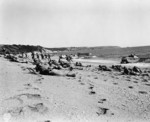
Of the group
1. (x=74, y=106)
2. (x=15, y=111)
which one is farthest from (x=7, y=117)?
(x=74, y=106)

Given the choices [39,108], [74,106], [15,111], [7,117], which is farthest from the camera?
[74,106]

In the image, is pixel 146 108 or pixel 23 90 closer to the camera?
pixel 146 108

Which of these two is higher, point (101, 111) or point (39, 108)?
point (39, 108)

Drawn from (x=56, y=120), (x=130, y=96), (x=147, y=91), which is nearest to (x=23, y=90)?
(x=56, y=120)

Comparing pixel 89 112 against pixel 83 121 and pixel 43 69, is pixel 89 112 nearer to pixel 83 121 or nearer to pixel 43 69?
pixel 83 121

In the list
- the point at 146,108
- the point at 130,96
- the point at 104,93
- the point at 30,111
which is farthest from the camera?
the point at 104,93

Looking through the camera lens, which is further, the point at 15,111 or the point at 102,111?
the point at 102,111

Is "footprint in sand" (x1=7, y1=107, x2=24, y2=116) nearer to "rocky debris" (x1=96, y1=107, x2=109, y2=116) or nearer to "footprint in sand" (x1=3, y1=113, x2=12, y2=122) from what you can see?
"footprint in sand" (x1=3, y1=113, x2=12, y2=122)

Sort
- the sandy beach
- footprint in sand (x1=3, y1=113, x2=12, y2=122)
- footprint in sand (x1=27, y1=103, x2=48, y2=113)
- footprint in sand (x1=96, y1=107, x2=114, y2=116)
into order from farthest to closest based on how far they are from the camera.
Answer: footprint in sand (x1=96, y1=107, x2=114, y2=116), footprint in sand (x1=27, y1=103, x2=48, y2=113), the sandy beach, footprint in sand (x1=3, y1=113, x2=12, y2=122)

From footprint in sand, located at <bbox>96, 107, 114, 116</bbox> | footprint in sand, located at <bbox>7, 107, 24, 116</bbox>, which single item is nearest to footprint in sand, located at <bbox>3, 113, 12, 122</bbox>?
footprint in sand, located at <bbox>7, 107, 24, 116</bbox>

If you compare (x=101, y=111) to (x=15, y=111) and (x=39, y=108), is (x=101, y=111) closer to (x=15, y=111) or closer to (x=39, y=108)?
(x=39, y=108)

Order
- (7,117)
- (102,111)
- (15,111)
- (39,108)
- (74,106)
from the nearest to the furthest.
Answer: (7,117)
(15,111)
(39,108)
(102,111)
(74,106)
